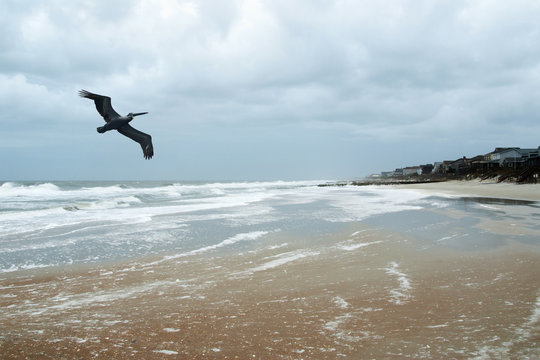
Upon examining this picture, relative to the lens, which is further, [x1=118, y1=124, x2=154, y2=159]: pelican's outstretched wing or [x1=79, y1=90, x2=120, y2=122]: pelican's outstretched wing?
[x1=118, y1=124, x2=154, y2=159]: pelican's outstretched wing

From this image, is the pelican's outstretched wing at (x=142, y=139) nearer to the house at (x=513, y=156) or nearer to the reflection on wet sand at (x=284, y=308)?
the reflection on wet sand at (x=284, y=308)

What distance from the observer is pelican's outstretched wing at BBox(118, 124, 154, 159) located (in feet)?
31.5

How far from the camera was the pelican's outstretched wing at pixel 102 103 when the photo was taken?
8.74 m

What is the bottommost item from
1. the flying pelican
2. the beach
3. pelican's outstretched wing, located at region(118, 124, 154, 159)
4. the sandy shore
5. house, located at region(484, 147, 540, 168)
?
the beach

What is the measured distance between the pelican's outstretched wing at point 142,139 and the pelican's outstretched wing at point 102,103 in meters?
0.69

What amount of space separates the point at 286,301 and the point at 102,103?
22.1 feet

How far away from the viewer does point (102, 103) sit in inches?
346

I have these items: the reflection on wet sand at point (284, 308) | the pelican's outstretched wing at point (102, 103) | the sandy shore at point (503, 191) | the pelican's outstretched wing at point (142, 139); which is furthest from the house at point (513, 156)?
the pelican's outstretched wing at point (102, 103)

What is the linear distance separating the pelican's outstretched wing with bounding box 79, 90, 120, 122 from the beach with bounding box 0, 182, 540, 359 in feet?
10.7

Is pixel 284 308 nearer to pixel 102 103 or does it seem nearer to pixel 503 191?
pixel 102 103

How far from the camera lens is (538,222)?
11836 mm

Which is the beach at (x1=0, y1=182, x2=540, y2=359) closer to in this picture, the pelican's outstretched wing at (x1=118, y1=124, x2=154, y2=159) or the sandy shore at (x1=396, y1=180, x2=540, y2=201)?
the pelican's outstretched wing at (x1=118, y1=124, x2=154, y2=159)

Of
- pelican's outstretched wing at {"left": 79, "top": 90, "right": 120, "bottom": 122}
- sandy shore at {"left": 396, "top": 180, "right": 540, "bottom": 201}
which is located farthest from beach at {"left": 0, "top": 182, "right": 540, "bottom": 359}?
sandy shore at {"left": 396, "top": 180, "right": 540, "bottom": 201}

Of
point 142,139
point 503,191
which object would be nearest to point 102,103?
point 142,139
